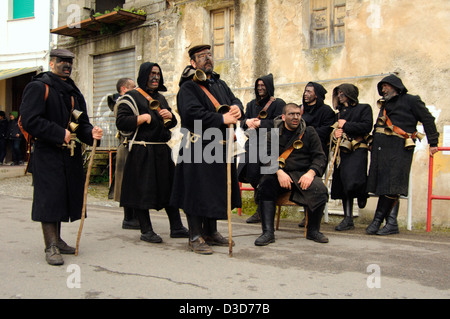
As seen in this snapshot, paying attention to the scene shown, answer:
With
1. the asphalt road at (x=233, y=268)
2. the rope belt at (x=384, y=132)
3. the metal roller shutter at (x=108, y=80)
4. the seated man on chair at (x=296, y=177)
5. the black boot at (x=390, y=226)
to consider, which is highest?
the metal roller shutter at (x=108, y=80)

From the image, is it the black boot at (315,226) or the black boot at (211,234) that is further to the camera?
the black boot at (315,226)

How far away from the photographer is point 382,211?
255 inches

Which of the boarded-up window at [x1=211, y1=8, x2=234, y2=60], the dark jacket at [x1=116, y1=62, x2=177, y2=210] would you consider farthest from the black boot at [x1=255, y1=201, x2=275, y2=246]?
the boarded-up window at [x1=211, y1=8, x2=234, y2=60]

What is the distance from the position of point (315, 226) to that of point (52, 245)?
3065mm

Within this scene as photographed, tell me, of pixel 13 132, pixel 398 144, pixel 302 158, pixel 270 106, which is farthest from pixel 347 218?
pixel 13 132

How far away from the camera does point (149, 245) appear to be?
553 cm

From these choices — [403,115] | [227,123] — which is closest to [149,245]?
[227,123]

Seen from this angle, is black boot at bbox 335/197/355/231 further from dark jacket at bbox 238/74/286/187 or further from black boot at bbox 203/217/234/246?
black boot at bbox 203/217/234/246

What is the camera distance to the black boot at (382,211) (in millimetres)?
6414

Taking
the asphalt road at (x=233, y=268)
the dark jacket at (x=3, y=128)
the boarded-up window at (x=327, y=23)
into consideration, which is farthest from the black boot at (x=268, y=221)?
the dark jacket at (x=3, y=128)

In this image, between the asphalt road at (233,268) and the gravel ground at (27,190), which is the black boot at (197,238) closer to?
the asphalt road at (233,268)

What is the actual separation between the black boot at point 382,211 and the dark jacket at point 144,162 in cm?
281

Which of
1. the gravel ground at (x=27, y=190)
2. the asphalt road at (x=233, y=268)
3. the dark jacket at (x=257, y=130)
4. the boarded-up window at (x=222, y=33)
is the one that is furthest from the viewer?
the boarded-up window at (x=222, y=33)

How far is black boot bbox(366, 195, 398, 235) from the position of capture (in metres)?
6.41
